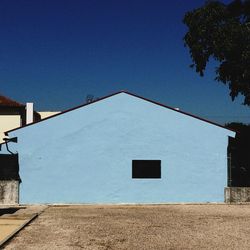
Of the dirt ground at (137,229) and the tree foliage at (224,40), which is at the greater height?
the tree foliage at (224,40)

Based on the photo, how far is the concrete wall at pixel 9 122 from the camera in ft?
110

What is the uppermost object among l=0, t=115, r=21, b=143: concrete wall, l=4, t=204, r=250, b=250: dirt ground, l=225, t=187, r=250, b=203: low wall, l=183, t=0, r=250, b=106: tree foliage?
l=183, t=0, r=250, b=106: tree foliage

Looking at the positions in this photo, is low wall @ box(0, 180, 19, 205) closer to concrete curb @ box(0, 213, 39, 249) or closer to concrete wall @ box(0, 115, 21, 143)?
concrete curb @ box(0, 213, 39, 249)

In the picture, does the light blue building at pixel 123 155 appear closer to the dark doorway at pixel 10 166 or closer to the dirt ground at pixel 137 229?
the dark doorway at pixel 10 166

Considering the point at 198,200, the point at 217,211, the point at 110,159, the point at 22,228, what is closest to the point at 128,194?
the point at 110,159

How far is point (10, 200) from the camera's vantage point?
828 inches

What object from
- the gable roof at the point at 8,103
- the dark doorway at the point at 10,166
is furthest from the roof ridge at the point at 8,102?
the dark doorway at the point at 10,166

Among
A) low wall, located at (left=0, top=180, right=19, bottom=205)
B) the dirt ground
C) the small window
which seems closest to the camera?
the dirt ground

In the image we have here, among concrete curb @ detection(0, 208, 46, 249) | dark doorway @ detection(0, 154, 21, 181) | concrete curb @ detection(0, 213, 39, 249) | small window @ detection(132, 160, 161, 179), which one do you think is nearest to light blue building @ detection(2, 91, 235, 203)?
small window @ detection(132, 160, 161, 179)

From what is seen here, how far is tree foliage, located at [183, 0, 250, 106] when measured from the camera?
24.4 metres

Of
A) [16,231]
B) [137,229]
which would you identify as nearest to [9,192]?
[16,231]

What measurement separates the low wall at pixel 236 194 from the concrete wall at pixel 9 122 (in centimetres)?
1714

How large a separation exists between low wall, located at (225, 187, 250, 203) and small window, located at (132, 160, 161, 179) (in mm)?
3197

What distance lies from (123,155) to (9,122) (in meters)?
14.5
